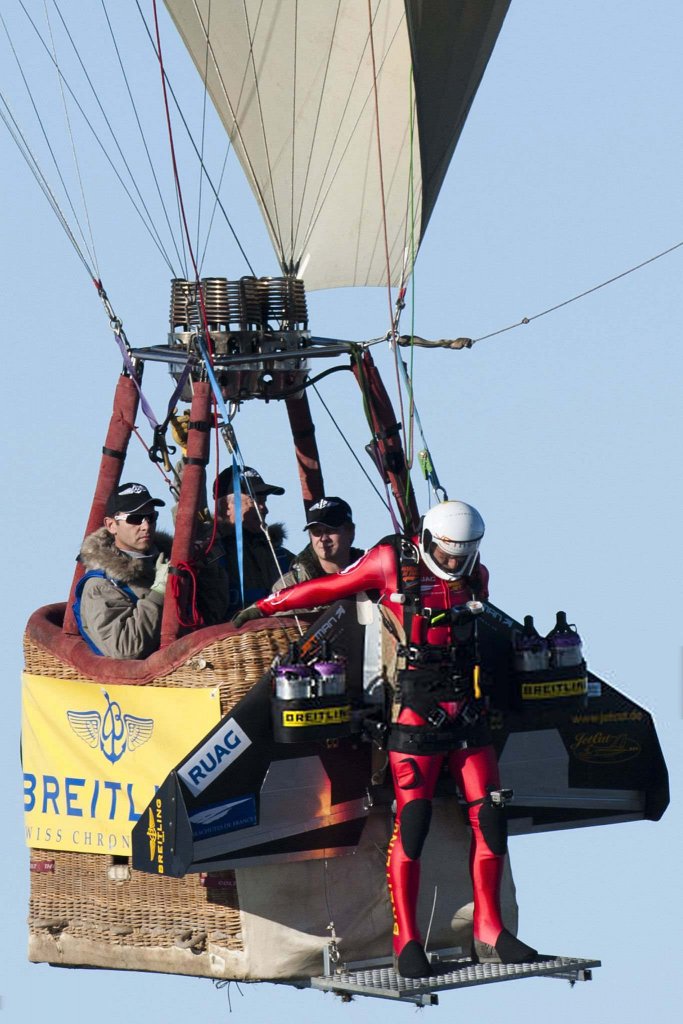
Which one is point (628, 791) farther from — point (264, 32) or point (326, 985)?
point (264, 32)

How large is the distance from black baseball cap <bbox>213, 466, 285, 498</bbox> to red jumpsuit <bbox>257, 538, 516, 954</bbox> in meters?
2.06

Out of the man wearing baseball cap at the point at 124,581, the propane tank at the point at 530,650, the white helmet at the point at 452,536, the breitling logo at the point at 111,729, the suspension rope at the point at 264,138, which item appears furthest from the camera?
the suspension rope at the point at 264,138

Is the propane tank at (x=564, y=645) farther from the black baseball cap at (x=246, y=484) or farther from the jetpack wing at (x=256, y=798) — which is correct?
the black baseball cap at (x=246, y=484)

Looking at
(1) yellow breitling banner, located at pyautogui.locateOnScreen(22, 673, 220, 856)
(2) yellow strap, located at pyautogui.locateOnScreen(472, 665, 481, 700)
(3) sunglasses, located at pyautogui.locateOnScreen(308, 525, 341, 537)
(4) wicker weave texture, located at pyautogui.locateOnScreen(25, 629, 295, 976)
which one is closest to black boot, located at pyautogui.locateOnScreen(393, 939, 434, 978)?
(4) wicker weave texture, located at pyautogui.locateOnScreen(25, 629, 295, 976)

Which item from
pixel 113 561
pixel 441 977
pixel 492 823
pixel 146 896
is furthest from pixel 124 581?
pixel 441 977

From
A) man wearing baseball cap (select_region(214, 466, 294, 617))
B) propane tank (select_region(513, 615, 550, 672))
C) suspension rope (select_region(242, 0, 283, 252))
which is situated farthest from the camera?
suspension rope (select_region(242, 0, 283, 252))

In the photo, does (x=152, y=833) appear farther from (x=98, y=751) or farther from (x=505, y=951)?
(x=505, y=951)

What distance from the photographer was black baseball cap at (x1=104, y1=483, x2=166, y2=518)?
61.4 feet

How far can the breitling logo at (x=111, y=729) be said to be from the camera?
1817cm

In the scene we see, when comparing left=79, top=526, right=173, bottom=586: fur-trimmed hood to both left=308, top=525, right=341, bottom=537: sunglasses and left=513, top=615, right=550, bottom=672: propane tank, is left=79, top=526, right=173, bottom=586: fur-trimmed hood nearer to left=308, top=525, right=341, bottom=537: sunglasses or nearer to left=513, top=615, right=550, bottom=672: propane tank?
left=308, top=525, right=341, bottom=537: sunglasses

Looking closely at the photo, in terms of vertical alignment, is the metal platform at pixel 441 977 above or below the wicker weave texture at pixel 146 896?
below

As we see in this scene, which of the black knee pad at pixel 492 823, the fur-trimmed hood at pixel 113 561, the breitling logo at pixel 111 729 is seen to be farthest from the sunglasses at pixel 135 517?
the black knee pad at pixel 492 823

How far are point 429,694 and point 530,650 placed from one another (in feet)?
2.46

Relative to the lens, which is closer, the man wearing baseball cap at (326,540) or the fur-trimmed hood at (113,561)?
the man wearing baseball cap at (326,540)
